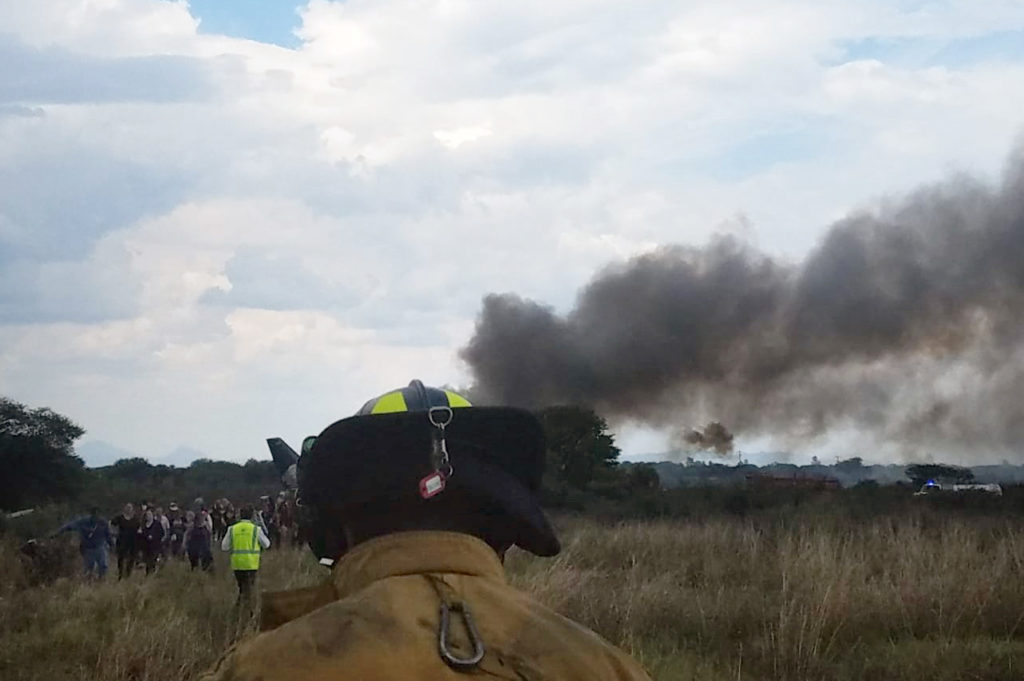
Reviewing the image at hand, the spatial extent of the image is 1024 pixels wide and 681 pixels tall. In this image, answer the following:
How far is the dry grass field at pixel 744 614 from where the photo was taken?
9.04 m

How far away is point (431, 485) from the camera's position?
184 centimetres

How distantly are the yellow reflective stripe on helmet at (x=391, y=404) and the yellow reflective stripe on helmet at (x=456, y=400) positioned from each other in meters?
0.08

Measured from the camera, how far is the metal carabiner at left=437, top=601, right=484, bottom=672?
5.13ft

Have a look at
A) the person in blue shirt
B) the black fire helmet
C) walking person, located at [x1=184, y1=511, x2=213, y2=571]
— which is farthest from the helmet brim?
walking person, located at [x1=184, y1=511, x2=213, y2=571]

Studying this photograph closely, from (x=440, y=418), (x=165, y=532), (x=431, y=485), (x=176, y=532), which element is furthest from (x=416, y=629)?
(x=176, y=532)

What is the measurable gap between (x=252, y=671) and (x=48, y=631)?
445 inches

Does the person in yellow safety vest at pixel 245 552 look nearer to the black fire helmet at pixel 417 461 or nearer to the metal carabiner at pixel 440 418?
the black fire helmet at pixel 417 461

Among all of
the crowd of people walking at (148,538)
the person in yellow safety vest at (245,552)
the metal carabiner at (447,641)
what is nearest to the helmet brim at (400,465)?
the metal carabiner at (447,641)

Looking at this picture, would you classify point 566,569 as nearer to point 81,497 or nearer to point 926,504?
point 926,504

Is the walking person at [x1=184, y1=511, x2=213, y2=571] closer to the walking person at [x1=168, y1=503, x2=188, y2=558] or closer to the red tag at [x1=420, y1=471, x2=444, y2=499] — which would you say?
the walking person at [x1=168, y1=503, x2=188, y2=558]

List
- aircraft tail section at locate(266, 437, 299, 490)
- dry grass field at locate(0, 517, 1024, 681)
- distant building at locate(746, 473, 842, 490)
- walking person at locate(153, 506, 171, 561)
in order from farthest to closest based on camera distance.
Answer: distant building at locate(746, 473, 842, 490) → walking person at locate(153, 506, 171, 561) → dry grass field at locate(0, 517, 1024, 681) → aircraft tail section at locate(266, 437, 299, 490)

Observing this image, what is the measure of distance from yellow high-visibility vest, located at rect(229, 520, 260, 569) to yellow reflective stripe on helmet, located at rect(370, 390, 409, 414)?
1357 cm

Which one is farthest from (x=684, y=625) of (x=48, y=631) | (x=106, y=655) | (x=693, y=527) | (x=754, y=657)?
(x=693, y=527)

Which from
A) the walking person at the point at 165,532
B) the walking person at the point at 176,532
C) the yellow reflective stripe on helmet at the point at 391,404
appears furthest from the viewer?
the walking person at the point at 176,532
